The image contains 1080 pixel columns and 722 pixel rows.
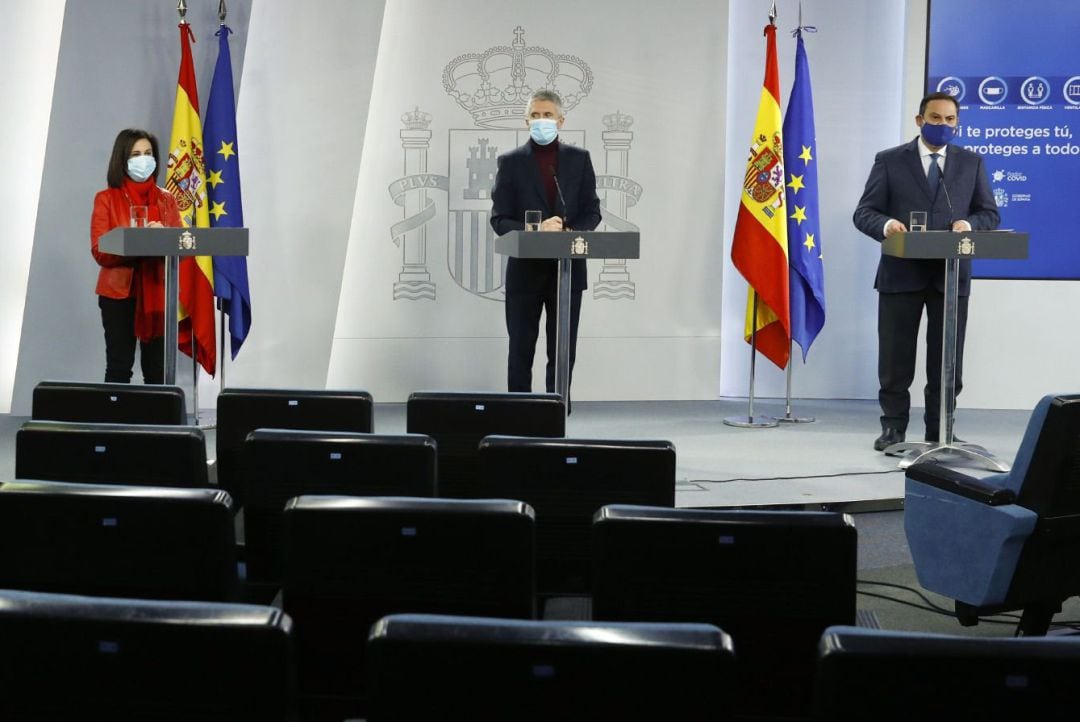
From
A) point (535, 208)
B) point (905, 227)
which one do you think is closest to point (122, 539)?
point (535, 208)

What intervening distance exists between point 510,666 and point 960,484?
2.39 metres

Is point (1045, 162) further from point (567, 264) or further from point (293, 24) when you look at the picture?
point (293, 24)

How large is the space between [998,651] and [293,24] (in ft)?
22.1

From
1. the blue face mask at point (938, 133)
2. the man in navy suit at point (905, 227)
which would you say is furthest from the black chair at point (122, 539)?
the blue face mask at point (938, 133)

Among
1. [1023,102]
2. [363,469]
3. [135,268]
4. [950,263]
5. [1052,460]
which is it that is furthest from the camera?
[1023,102]

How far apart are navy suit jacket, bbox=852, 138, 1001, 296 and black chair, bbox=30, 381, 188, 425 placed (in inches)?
138

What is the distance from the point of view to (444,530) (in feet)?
6.63

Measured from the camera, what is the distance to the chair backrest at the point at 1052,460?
313 centimetres

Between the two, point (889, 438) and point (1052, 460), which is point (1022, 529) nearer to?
point (1052, 460)

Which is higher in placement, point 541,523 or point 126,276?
point 126,276

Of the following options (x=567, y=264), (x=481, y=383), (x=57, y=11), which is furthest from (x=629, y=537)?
(x=57, y=11)

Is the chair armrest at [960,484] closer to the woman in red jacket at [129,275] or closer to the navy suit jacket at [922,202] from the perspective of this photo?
the navy suit jacket at [922,202]

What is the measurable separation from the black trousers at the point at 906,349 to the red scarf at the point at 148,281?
3.60 metres

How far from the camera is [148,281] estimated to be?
592cm
